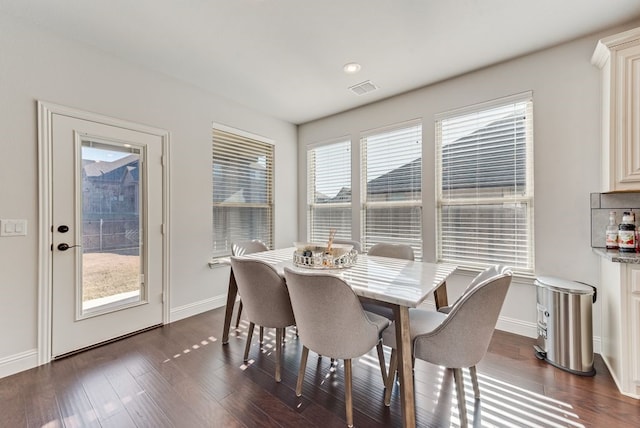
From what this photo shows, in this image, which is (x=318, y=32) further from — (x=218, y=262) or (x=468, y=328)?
(x=218, y=262)

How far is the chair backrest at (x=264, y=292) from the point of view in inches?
73.6

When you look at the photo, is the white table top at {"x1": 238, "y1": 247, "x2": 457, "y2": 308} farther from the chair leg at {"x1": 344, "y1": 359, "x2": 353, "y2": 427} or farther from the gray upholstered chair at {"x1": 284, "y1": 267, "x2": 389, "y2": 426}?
the chair leg at {"x1": 344, "y1": 359, "x2": 353, "y2": 427}

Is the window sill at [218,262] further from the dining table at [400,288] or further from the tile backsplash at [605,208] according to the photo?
the tile backsplash at [605,208]

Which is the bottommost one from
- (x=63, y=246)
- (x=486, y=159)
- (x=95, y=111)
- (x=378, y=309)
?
(x=378, y=309)

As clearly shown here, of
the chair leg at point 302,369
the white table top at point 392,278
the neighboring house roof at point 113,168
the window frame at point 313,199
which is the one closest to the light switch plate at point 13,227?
the neighboring house roof at point 113,168

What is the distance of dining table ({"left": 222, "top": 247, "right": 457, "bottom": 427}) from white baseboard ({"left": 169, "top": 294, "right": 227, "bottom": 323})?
86 cm

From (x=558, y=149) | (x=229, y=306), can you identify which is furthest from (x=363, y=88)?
(x=229, y=306)

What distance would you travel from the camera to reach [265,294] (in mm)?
1912

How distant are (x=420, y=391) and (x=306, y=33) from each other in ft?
9.42

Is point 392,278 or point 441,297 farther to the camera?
point 441,297

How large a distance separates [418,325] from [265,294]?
3.45 ft

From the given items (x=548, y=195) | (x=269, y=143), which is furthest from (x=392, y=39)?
(x=269, y=143)

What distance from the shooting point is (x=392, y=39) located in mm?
2318

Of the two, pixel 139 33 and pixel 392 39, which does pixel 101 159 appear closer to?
pixel 139 33
